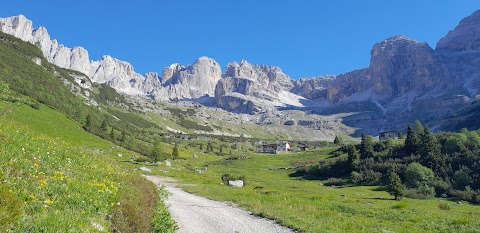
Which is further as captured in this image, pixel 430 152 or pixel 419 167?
pixel 430 152

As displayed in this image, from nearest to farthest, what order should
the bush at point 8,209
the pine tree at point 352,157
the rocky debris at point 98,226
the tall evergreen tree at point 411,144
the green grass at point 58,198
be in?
the bush at point 8,209 < the green grass at point 58,198 < the rocky debris at point 98,226 < the tall evergreen tree at point 411,144 < the pine tree at point 352,157

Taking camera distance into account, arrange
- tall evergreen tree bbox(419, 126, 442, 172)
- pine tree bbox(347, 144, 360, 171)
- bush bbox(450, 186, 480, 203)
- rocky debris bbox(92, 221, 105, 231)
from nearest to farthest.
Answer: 1. rocky debris bbox(92, 221, 105, 231)
2. bush bbox(450, 186, 480, 203)
3. tall evergreen tree bbox(419, 126, 442, 172)
4. pine tree bbox(347, 144, 360, 171)

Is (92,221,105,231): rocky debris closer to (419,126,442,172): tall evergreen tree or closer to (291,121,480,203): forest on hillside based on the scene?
(291,121,480,203): forest on hillside

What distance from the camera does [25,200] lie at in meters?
9.85

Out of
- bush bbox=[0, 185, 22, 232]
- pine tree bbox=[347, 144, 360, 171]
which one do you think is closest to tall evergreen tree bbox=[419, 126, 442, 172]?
pine tree bbox=[347, 144, 360, 171]

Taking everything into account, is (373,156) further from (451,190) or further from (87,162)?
(87,162)

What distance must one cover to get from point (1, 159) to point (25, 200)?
14.2 feet

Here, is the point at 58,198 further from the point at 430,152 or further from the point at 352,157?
the point at 352,157

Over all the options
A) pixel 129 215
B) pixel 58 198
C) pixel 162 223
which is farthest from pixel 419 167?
pixel 58 198

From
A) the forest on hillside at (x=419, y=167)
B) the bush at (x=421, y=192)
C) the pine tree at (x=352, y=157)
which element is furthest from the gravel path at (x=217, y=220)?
the pine tree at (x=352, y=157)

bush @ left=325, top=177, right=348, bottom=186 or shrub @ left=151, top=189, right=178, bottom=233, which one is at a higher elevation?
shrub @ left=151, top=189, right=178, bottom=233

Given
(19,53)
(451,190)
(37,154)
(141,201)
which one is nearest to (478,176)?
(451,190)

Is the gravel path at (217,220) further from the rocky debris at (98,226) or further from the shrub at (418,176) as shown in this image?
the shrub at (418,176)

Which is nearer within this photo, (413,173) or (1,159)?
(1,159)
